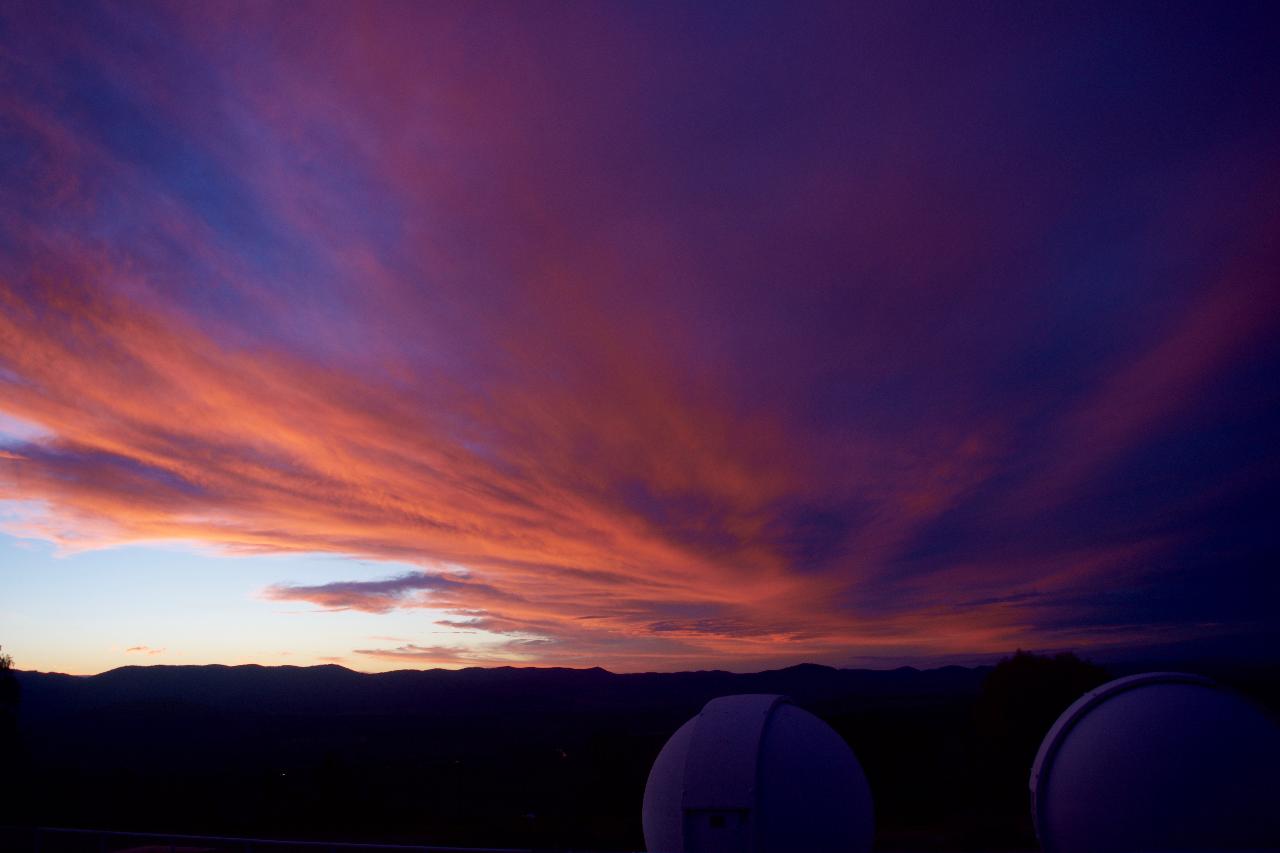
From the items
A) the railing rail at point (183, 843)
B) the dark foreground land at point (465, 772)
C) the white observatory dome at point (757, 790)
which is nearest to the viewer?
the railing rail at point (183, 843)

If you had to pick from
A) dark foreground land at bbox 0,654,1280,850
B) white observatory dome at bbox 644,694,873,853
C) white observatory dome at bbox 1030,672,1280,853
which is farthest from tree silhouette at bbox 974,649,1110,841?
white observatory dome at bbox 644,694,873,853

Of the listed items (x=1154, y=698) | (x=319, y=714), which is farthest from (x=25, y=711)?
(x=1154, y=698)

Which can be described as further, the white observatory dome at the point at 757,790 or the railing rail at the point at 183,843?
the white observatory dome at the point at 757,790

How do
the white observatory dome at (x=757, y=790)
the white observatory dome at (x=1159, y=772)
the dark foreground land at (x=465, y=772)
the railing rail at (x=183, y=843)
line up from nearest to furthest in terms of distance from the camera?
the white observatory dome at (x=1159, y=772) < the railing rail at (x=183, y=843) < the white observatory dome at (x=757, y=790) < the dark foreground land at (x=465, y=772)

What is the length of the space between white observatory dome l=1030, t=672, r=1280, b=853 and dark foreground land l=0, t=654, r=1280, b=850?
13.3 meters

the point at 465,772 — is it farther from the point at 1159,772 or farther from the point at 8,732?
the point at 1159,772

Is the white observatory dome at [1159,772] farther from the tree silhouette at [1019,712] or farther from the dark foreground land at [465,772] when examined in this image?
the tree silhouette at [1019,712]

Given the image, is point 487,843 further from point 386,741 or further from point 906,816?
point 386,741

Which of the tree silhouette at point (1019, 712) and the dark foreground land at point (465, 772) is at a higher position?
the tree silhouette at point (1019, 712)

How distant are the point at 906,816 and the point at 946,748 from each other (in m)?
5.66

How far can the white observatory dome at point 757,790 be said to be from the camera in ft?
35.9

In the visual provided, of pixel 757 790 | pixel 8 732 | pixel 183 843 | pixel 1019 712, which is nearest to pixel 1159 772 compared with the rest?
pixel 757 790

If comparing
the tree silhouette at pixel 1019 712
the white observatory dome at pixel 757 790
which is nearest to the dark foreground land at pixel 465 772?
the tree silhouette at pixel 1019 712

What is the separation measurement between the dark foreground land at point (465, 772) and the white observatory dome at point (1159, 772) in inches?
522
